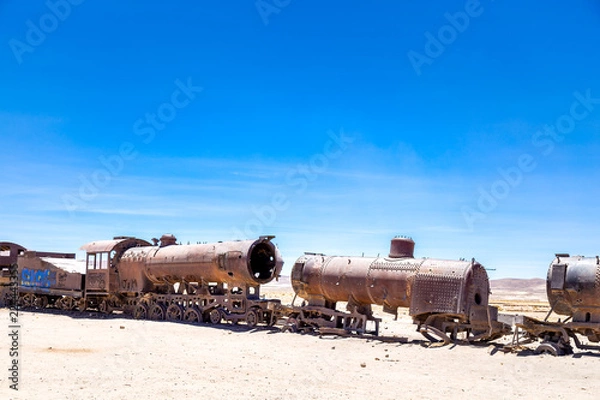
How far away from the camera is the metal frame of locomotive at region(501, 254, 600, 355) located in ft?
54.1

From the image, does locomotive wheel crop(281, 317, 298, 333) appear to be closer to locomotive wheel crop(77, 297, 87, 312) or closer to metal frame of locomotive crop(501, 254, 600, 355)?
metal frame of locomotive crop(501, 254, 600, 355)

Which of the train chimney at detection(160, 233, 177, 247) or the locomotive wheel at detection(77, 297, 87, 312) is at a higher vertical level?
the train chimney at detection(160, 233, 177, 247)

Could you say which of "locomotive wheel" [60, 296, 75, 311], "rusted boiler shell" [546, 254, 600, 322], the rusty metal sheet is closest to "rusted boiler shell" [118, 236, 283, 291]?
"locomotive wheel" [60, 296, 75, 311]

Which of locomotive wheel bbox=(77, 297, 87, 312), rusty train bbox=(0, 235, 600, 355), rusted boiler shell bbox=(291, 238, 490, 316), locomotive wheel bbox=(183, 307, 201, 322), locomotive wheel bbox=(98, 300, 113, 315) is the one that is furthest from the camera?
locomotive wheel bbox=(77, 297, 87, 312)

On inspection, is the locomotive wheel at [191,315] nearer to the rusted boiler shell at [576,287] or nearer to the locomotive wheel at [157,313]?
the locomotive wheel at [157,313]

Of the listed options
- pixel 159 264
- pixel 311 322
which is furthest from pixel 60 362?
pixel 159 264

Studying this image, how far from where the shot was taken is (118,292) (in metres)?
29.2

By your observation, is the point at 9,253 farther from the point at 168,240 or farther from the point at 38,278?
the point at 168,240

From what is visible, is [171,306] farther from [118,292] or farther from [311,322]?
[311,322]

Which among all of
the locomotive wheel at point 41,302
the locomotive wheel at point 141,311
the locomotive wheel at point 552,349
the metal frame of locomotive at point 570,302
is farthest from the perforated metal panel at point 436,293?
the locomotive wheel at point 41,302

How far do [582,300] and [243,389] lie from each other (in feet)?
31.9

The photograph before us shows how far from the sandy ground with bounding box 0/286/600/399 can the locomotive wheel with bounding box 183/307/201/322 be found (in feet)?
11.5

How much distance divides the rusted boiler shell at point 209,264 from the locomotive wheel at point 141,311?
2.58 ft

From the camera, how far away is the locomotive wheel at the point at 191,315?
24953 millimetres
